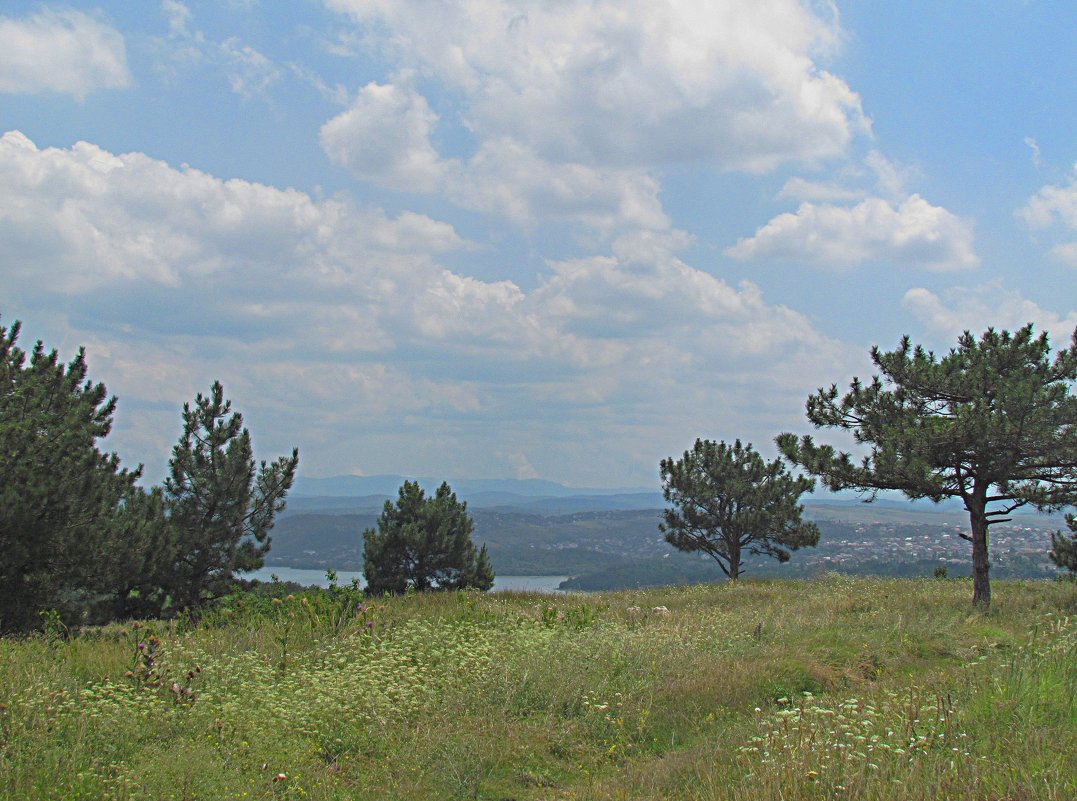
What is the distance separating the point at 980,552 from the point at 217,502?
19.1m

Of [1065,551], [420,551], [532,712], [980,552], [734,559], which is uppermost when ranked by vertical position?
[980,552]

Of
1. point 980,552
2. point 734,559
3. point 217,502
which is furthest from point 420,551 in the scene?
point 980,552

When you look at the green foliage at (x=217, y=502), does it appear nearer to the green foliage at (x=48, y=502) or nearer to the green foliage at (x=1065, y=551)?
the green foliage at (x=48, y=502)

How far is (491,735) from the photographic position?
24.0ft

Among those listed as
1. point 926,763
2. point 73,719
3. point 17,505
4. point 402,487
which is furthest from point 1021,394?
point 402,487

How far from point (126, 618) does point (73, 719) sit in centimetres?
1447

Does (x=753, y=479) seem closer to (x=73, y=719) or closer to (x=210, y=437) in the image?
(x=210, y=437)

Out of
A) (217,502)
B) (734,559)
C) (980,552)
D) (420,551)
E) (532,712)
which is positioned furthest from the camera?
(734,559)

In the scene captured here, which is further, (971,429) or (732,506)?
(732,506)

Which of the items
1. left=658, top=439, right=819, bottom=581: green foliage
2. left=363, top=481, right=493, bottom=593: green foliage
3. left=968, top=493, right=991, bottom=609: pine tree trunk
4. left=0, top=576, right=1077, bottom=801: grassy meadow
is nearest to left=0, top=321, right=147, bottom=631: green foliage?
left=0, top=576, right=1077, bottom=801: grassy meadow

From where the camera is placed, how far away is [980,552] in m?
16.7

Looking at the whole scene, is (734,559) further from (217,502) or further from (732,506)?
(217,502)

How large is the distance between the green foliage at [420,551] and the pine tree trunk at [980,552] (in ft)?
48.8

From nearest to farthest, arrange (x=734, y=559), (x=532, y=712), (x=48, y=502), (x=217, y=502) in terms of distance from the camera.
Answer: (x=532, y=712), (x=48, y=502), (x=217, y=502), (x=734, y=559)
